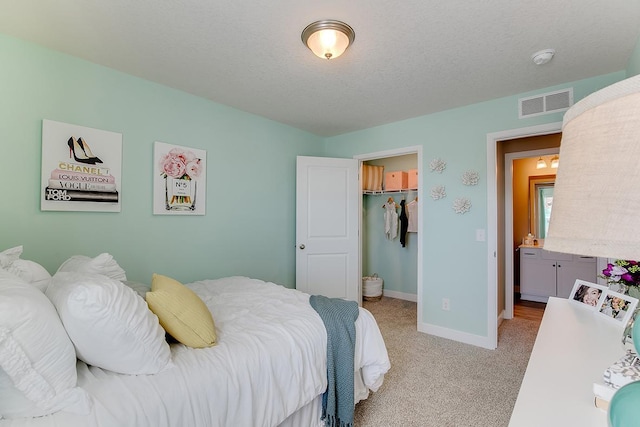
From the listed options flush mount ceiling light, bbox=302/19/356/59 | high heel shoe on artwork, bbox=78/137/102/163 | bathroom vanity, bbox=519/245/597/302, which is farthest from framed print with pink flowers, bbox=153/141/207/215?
bathroom vanity, bbox=519/245/597/302

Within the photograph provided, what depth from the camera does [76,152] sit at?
219 cm

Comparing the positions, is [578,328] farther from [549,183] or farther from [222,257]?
[549,183]

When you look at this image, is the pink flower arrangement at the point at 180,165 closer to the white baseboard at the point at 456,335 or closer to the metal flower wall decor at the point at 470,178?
the metal flower wall decor at the point at 470,178

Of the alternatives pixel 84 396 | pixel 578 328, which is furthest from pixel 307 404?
pixel 578 328

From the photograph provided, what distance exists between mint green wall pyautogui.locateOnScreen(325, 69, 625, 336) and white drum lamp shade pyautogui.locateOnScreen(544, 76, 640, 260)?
2.82 m

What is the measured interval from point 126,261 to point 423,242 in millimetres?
2868

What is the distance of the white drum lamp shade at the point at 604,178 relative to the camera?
1.33 feet

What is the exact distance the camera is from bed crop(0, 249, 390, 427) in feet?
3.37

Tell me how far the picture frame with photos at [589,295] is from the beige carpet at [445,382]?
0.86 meters

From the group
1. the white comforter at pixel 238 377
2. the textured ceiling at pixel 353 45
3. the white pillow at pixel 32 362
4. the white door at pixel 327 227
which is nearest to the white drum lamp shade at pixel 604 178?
the white comforter at pixel 238 377

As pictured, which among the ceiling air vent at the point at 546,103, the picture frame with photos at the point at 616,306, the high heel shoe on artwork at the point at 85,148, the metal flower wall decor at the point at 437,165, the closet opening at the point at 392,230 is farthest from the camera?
the closet opening at the point at 392,230

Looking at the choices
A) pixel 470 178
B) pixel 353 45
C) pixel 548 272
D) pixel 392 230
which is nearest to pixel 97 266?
pixel 353 45

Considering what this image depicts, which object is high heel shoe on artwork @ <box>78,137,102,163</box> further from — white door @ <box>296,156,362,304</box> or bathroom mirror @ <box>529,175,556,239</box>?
bathroom mirror @ <box>529,175,556,239</box>

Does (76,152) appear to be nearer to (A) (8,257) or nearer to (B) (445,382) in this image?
(A) (8,257)
